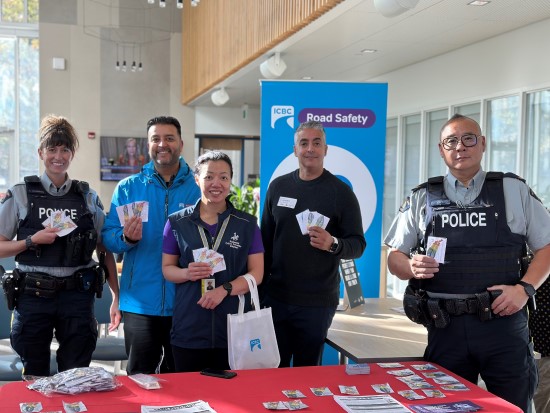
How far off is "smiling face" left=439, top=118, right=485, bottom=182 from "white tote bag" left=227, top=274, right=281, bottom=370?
1032mm

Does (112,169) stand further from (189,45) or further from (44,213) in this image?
(44,213)

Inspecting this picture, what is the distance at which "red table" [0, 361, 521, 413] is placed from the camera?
217cm

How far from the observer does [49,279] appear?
299 centimetres

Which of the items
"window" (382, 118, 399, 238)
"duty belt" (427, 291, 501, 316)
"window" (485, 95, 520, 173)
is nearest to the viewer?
"duty belt" (427, 291, 501, 316)

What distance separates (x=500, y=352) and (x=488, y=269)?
35 cm

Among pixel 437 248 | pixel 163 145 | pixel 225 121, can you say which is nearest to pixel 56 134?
pixel 163 145

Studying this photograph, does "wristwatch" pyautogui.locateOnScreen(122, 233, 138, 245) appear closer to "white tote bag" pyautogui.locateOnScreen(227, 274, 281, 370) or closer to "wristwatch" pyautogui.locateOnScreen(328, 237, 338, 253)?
"white tote bag" pyautogui.locateOnScreen(227, 274, 281, 370)

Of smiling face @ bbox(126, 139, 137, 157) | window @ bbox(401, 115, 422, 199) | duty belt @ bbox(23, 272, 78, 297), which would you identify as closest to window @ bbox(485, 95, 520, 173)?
window @ bbox(401, 115, 422, 199)

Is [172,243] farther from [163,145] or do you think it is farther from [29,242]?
[29,242]

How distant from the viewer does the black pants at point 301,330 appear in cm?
311

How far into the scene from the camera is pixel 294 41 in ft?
20.4

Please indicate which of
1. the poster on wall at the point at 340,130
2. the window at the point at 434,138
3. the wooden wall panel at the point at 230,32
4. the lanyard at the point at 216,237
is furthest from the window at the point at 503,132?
the lanyard at the point at 216,237

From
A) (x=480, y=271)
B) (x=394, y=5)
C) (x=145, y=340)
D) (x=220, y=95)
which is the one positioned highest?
(x=220, y=95)

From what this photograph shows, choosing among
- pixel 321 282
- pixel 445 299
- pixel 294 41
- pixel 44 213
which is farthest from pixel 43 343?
pixel 294 41
